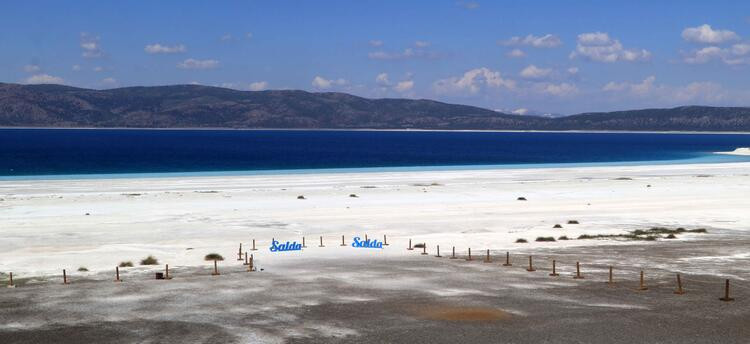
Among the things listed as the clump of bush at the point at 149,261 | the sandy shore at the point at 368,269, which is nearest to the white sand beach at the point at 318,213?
the sandy shore at the point at 368,269

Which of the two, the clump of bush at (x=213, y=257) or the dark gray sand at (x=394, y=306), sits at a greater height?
the clump of bush at (x=213, y=257)

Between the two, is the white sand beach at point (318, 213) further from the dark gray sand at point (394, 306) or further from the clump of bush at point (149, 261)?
A: the dark gray sand at point (394, 306)

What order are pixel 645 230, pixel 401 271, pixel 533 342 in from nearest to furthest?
pixel 533 342
pixel 401 271
pixel 645 230

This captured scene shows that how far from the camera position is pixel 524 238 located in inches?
1651

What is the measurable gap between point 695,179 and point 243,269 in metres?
67.8

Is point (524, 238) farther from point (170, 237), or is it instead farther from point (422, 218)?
point (170, 237)

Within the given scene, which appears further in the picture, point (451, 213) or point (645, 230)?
point (451, 213)

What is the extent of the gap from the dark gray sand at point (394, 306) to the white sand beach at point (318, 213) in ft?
17.1

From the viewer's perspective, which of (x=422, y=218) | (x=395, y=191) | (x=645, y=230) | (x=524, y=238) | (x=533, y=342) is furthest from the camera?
(x=395, y=191)

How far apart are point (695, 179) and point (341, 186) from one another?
3838 centimetres

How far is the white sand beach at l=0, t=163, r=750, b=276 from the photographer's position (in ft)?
126

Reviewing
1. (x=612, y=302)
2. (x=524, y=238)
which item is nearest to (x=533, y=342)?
(x=612, y=302)

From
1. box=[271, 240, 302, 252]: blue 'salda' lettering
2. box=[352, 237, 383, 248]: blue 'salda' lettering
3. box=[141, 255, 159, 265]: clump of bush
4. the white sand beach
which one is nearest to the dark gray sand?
box=[141, 255, 159, 265]: clump of bush

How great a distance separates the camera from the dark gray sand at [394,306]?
21062 mm
